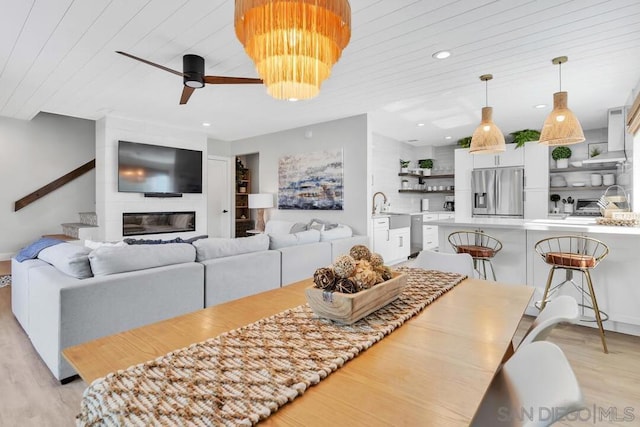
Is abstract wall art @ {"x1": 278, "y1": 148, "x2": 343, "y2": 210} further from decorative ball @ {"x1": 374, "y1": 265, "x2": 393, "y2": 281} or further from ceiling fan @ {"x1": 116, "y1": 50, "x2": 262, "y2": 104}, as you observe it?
decorative ball @ {"x1": 374, "y1": 265, "x2": 393, "y2": 281}

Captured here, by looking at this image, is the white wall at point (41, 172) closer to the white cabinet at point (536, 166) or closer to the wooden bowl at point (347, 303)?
the wooden bowl at point (347, 303)

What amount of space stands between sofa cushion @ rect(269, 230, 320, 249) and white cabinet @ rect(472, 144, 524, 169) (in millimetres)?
4101

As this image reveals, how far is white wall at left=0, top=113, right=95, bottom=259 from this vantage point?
5.47 m

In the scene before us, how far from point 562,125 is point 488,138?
597 mm

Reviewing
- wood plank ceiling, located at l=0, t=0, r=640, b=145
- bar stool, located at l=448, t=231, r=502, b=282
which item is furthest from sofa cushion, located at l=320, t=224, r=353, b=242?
wood plank ceiling, located at l=0, t=0, r=640, b=145

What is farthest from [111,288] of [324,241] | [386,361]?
[324,241]

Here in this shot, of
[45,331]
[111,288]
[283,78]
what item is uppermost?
[283,78]

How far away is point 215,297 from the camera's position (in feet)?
8.89

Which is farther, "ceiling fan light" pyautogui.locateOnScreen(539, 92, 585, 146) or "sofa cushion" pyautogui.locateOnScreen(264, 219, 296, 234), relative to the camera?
"sofa cushion" pyautogui.locateOnScreen(264, 219, 296, 234)

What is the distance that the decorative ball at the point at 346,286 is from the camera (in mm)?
1084

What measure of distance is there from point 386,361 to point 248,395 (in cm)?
37

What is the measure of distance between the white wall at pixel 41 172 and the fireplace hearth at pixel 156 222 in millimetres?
1695

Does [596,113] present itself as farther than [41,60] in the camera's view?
Yes

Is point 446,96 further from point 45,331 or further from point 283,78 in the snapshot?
point 45,331
